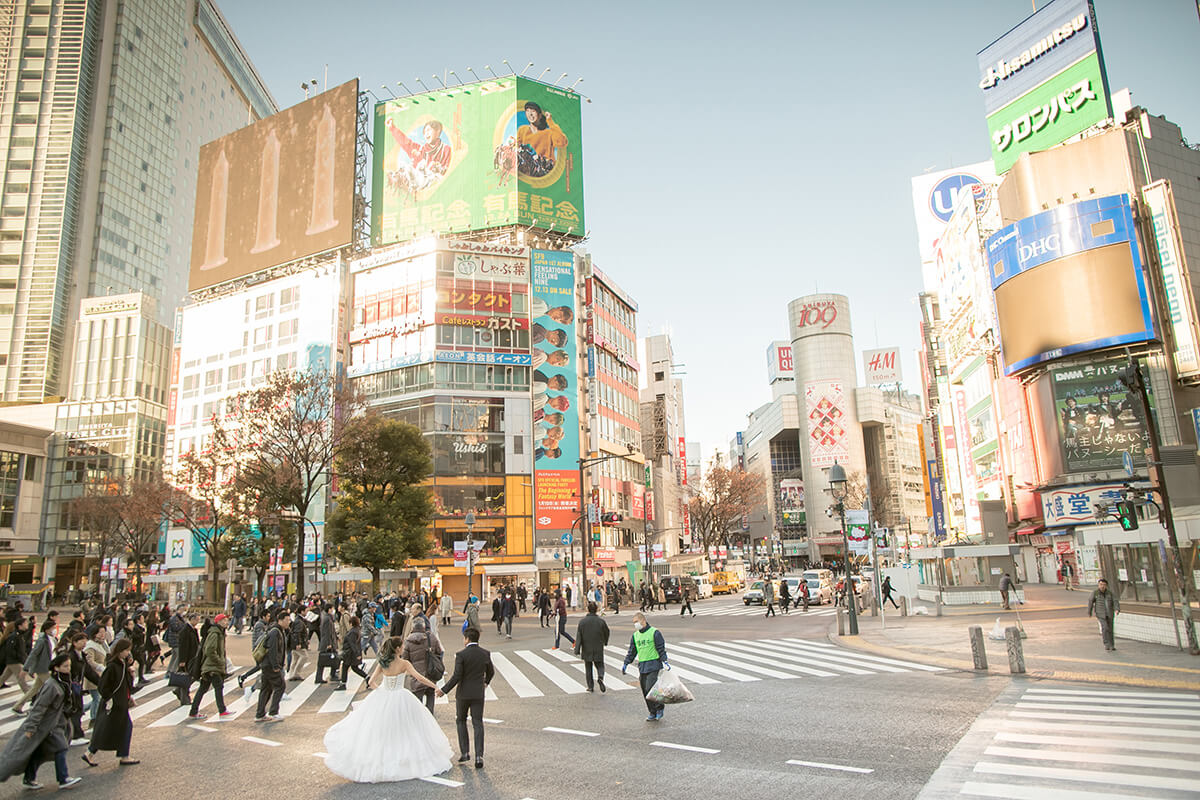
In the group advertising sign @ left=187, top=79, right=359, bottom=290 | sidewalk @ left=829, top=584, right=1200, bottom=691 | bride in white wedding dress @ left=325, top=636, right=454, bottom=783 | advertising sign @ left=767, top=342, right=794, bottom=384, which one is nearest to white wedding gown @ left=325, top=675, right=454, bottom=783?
bride in white wedding dress @ left=325, top=636, right=454, bottom=783

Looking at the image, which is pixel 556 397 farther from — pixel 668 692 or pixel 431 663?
pixel 668 692

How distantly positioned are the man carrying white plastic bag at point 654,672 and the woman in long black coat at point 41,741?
6.99 meters

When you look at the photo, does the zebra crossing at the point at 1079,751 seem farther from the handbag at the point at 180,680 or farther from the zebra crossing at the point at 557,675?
the handbag at the point at 180,680

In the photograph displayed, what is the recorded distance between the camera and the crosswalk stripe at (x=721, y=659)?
1600cm

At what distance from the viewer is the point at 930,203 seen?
87.8 metres

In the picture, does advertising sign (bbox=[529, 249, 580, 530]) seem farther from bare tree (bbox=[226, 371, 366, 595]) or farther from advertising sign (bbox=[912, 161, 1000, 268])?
advertising sign (bbox=[912, 161, 1000, 268])

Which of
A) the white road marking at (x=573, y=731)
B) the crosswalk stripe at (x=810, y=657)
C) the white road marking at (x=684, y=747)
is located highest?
the white road marking at (x=684, y=747)

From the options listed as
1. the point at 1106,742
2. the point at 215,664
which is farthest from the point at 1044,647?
the point at 215,664

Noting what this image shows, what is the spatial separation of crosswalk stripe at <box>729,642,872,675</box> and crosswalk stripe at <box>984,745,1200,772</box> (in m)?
7.46

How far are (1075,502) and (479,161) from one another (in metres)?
51.1

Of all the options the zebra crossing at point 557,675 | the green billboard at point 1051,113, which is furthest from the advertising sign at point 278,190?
the green billboard at point 1051,113

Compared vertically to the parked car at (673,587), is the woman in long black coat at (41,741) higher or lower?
higher

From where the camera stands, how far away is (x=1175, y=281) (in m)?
45.4

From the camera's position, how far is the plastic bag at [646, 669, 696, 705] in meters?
10.5
